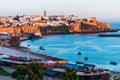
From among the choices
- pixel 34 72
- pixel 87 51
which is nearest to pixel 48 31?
pixel 87 51

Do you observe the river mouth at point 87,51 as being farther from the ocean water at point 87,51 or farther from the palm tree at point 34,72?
the palm tree at point 34,72

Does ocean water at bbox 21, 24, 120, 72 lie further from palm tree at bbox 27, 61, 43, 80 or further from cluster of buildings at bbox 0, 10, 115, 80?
palm tree at bbox 27, 61, 43, 80

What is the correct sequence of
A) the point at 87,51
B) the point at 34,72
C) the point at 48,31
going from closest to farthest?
the point at 34,72 < the point at 87,51 < the point at 48,31

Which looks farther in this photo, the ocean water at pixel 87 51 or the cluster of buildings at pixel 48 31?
the ocean water at pixel 87 51

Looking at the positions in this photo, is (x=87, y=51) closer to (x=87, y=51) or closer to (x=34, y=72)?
(x=87, y=51)

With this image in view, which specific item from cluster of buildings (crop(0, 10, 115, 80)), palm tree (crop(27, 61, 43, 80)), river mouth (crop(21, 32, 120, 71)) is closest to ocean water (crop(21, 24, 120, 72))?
river mouth (crop(21, 32, 120, 71))

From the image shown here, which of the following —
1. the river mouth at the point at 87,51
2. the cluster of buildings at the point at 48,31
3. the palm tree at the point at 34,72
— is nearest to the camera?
the palm tree at the point at 34,72

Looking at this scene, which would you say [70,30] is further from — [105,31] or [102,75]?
[102,75]

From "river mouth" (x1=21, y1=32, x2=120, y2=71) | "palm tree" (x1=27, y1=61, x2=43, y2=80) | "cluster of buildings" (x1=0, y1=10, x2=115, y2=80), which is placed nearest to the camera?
"palm tree" (x1=27, y1=61, x2=43, y2=80)

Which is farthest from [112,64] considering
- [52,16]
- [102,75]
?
[52,16]

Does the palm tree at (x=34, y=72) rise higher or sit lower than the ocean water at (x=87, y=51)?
higher

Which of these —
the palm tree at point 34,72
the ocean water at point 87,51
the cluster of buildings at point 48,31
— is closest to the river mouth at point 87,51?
the ocean water at point 87,51
